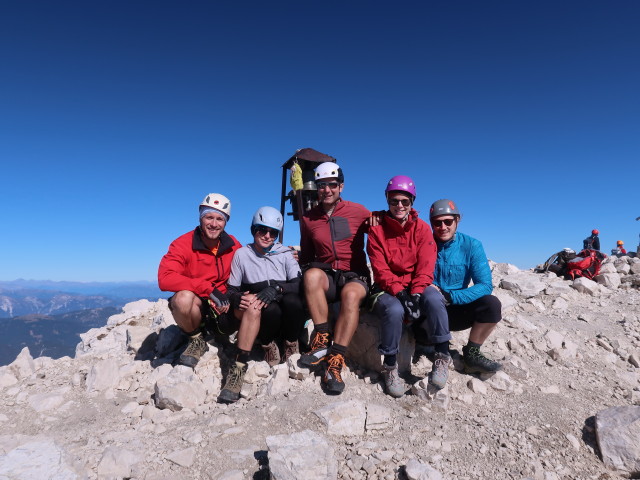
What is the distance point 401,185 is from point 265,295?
2.46 m

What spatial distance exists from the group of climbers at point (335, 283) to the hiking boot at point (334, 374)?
13 mm

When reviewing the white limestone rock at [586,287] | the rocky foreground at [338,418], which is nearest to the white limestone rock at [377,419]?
the rocky foreground at [338,418]

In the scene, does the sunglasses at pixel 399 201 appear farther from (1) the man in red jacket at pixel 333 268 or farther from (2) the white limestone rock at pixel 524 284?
(2) the white limestone rock at pixel 524 284

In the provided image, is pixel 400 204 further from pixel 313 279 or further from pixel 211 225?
pixel 211 225

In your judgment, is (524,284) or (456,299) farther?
(524,284)

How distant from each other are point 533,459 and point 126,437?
4.33m

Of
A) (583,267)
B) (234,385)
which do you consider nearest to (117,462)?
(234,385)

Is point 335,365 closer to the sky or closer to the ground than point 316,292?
closer to the ground

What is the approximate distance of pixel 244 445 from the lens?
366 centimetres

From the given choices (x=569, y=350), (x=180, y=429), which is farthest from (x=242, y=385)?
(x=569, y=350)

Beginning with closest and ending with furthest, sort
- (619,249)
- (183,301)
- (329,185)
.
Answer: (183,301)
(329,185)
(619,249)

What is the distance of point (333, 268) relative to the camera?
204 inches

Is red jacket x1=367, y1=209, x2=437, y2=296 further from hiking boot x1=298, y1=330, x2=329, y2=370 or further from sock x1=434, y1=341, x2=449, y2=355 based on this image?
hiking boot x1=298, y1=330, x2=329, y2=370

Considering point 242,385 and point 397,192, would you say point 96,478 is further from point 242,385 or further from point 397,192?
point 397,192
